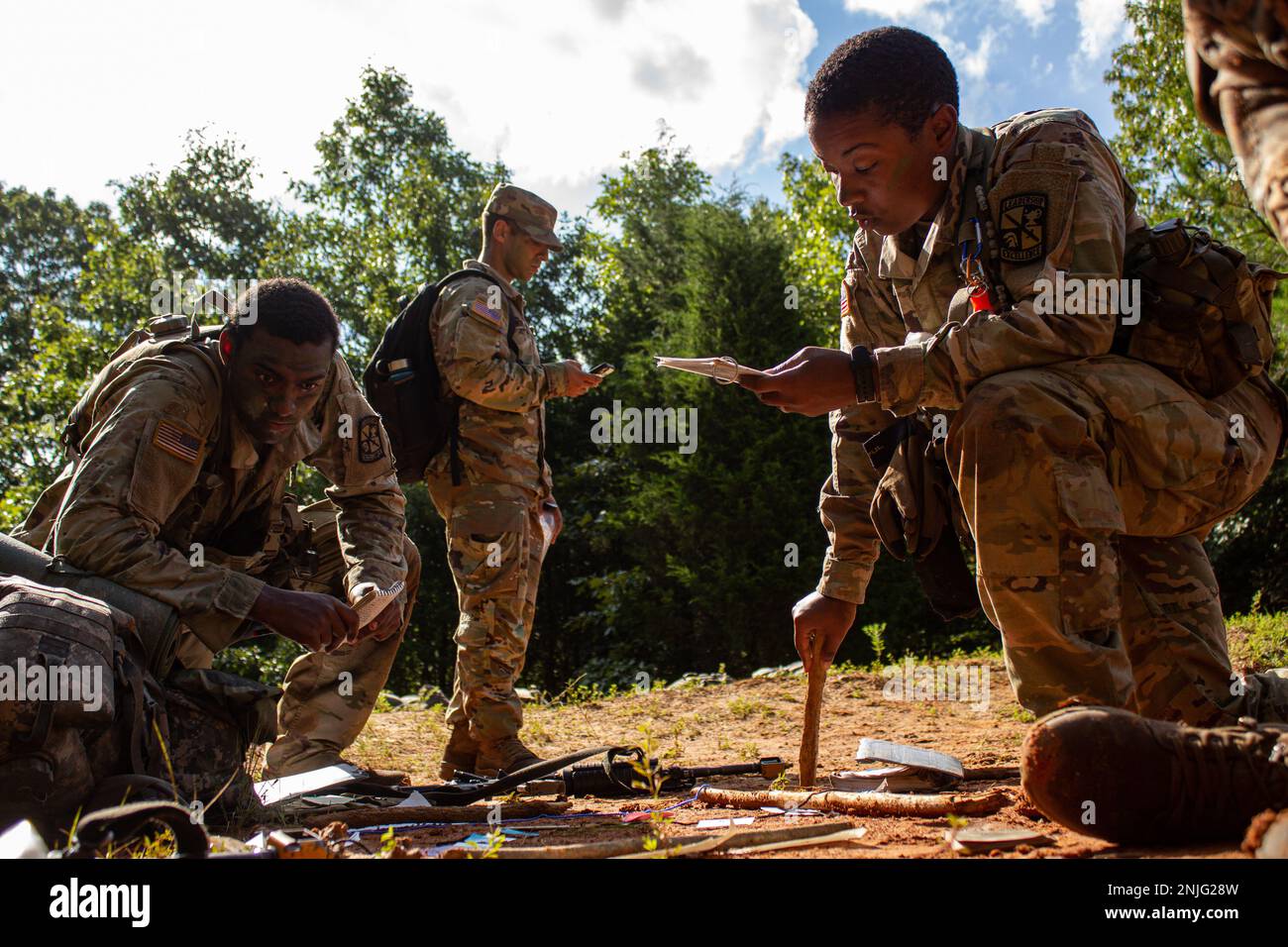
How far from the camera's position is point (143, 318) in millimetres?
23641

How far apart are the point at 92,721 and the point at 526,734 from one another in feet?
13.8

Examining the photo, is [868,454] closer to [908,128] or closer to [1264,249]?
[908,128]

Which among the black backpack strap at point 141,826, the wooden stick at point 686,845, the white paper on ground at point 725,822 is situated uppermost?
the black backpack strap at point 141,826

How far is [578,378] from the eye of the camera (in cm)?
544

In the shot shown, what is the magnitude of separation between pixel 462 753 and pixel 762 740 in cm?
169

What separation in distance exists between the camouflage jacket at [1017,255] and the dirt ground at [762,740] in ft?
3.74

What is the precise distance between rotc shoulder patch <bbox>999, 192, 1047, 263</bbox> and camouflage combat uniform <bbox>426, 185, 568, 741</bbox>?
2760 millimetres

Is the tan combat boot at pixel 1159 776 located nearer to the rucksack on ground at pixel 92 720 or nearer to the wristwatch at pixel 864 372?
the wristwatch at pixel 864 372

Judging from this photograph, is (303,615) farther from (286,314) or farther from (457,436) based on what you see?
(457,436)

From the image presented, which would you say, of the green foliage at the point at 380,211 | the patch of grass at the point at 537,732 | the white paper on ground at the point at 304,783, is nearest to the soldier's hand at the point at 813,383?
the white paper on ground at the point at 304,783

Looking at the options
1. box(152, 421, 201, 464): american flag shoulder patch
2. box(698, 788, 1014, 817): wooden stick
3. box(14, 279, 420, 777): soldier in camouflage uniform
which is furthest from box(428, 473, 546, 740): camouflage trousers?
box(698, 788, 1014, 817): wooden stick

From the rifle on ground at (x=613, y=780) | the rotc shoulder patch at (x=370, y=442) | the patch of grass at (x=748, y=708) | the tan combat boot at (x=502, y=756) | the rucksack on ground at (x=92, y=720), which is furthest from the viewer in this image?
the patch of grass at (x=748, y=708)

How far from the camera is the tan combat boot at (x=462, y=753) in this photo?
16.2 ft
